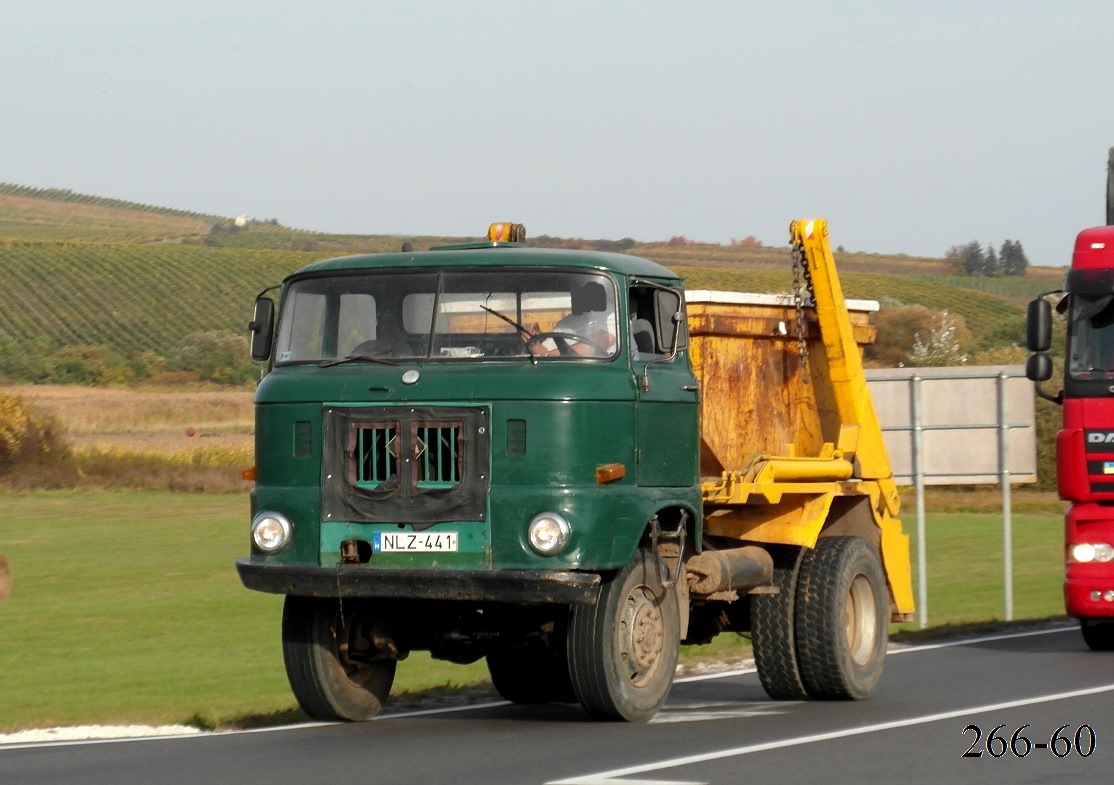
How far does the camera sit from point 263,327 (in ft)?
39.4

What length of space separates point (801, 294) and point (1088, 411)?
3.56m

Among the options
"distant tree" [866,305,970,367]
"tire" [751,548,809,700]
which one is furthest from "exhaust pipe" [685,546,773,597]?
"distant tree" [866,305,970,367]

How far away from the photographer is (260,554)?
444 inches

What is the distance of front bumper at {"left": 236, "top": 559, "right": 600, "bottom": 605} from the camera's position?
414 inches

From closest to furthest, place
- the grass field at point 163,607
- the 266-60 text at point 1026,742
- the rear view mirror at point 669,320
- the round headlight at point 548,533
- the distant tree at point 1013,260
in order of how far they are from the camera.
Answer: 1. the 266-60 text at point 1026,742
2. the round headlight at point 548,533
3. the rear view mirror at point 669,320
4. the grass field at point 163,607
5. the distant tree at point 1013,260

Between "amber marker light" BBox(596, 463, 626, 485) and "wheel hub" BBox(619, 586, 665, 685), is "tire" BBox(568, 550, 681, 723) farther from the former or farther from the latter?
"amber marker light" BBox(596, 463, 626, 485)

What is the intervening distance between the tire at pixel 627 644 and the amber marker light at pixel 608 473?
60 cm

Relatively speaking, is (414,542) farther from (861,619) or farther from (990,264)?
(990,264)

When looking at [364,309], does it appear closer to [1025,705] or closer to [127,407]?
[1025,705]

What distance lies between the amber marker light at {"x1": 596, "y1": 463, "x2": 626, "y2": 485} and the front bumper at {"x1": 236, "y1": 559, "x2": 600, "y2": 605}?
0.55 meters

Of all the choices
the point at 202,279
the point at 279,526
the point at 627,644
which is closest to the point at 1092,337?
the point at 627,644

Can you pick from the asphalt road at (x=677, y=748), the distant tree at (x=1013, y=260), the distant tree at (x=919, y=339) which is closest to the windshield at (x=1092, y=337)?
the asphalt road at (x=677, y=748)

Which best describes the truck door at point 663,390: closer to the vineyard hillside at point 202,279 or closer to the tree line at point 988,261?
the vineyard hillside at point 202,279

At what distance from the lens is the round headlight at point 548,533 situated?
34.9 feet
